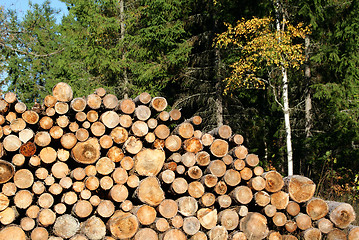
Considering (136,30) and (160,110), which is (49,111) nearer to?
(160,110)

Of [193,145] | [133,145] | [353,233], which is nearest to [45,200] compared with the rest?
[133,145]

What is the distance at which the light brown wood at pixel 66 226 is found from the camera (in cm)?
495

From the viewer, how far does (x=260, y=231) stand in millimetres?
5352

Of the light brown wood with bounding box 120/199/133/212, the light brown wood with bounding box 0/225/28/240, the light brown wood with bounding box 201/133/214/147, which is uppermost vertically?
the light brown wood with bounding box 201/133/214/147

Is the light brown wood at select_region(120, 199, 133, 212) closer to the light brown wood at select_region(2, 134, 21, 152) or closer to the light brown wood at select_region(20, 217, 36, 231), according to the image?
the light brown wood at select_region(20, 217, 36, 231)

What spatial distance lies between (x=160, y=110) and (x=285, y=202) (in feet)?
7.78

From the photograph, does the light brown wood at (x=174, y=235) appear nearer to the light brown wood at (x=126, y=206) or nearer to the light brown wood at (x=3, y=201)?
the light brown wood at (x=126, y=206)

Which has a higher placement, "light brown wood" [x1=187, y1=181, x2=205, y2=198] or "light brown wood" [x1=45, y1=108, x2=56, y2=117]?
"light brown wood" [x1=45, y1=108, x2=56, y2=117]

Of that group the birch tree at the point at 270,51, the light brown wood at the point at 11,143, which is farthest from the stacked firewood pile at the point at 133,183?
the birch tree at the point at 270,51

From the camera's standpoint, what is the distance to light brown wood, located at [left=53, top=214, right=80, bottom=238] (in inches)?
A: 195

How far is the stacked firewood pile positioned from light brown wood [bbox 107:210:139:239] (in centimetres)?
1

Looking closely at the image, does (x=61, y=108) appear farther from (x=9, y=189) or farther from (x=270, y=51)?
(x=270, y=51)

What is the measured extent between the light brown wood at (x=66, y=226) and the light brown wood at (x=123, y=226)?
18.3 inches

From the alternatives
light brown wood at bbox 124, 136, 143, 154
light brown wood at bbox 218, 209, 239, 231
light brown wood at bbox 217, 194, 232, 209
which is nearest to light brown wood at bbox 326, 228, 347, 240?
light brown wood at bbox 218, 209, 239, 231
